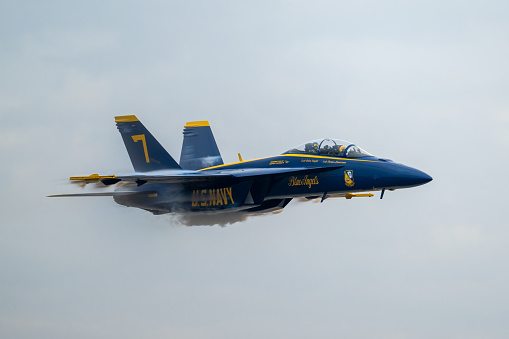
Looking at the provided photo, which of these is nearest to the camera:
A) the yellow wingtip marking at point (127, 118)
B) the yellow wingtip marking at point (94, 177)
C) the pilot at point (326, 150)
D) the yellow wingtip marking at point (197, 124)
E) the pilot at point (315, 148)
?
the yellow wingtip marking at point (94, 177)

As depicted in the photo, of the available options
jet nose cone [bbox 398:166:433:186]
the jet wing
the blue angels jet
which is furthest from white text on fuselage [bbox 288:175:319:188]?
jet nose cone [bbox 398:166:433:186]

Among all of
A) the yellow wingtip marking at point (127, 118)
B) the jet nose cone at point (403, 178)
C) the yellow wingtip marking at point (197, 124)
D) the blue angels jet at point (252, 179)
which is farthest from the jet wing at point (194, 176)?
the yellow wingtip marking at point (197, 124)

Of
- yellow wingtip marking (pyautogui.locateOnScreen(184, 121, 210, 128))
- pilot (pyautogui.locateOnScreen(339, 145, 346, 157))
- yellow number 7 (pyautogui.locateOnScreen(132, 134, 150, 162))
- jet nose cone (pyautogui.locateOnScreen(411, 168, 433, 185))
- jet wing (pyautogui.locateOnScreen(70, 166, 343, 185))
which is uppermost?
yellow wingtip marking (pyautogui.locateOnScreen(184, 121, 210, 128))

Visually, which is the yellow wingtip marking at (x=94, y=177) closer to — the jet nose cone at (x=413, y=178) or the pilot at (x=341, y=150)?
the pilot at (x=341, y=150)

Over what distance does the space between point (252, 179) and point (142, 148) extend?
15.5 ft

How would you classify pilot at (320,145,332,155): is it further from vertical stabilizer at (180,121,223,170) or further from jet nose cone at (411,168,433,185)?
vertical stabilizer at (180,121,223,170)

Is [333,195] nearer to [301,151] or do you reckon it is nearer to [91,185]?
[301,151]

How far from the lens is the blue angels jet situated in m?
29.1

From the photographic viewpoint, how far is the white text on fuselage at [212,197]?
30.4m

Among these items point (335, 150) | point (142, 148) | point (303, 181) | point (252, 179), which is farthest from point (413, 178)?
point (142, 148)

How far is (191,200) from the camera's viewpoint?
1214 inches

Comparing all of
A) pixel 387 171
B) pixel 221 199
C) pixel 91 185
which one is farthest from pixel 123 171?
pixel 387 171

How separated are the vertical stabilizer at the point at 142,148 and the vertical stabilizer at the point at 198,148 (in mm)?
2934

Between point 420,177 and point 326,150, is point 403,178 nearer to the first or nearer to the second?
point 420,177
